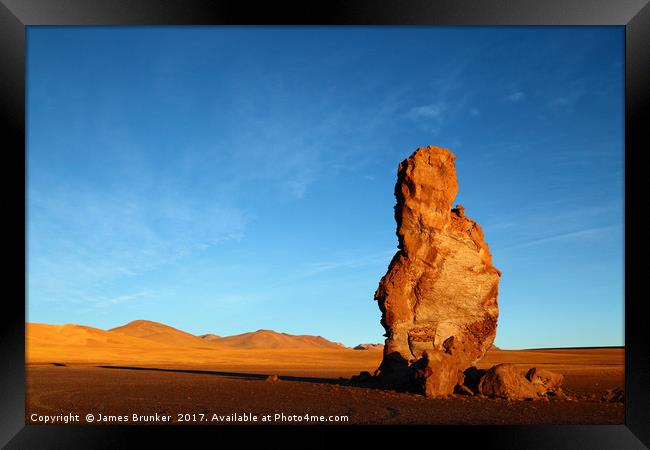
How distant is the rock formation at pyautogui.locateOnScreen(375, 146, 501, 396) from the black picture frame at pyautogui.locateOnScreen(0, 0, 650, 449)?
980 centimetres

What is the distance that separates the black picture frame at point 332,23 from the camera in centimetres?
820

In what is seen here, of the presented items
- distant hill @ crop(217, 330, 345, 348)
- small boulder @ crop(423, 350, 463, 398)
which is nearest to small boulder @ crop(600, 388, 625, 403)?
small boulder @ crop(423, 350, 463, 398)

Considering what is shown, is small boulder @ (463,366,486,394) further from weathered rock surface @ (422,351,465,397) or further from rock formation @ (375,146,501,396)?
rock formation @ (375,146,501,396)

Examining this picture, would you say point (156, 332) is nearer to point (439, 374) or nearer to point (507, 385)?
point (439, 374)

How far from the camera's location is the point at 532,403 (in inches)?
556

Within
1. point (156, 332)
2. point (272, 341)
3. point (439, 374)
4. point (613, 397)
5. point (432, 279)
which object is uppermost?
point (432, 279)

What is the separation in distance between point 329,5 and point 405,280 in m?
12.6

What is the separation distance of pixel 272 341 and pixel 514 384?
129 m

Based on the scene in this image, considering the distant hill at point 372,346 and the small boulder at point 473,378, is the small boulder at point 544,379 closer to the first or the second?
the small boulder at point 473,378

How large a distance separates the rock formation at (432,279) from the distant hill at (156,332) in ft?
298

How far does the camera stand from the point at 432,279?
62.5ft

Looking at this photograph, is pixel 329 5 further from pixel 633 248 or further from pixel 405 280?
pixel 405 280

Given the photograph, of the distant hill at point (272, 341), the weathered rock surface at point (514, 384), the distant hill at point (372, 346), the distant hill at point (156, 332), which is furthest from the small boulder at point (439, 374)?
the distant hill at point (272, 341)

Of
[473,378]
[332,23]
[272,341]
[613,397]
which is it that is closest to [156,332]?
Answer: [272,341]
